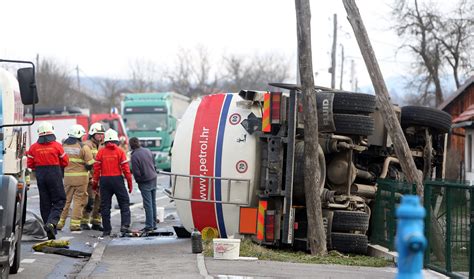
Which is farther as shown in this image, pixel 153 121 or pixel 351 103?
pixel 153 121

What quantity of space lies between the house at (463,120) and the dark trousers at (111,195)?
579 inches

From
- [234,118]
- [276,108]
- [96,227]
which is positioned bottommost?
[96,227]

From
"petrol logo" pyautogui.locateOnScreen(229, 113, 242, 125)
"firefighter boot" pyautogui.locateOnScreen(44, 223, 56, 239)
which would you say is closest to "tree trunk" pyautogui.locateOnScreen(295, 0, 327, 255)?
"petrol logo" pyautogui.locateOnScreen(229, 113, 242, 125)

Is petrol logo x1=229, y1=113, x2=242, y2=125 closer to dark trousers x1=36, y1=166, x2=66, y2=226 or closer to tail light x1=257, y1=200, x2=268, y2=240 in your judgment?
tail light x1=257, y1=200, x2=268, y2=240

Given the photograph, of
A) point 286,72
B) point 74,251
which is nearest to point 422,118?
point 74,251

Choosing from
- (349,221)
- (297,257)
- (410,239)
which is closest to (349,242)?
(349,221)

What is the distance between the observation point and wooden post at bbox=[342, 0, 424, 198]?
13453mm

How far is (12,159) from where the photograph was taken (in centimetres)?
1051

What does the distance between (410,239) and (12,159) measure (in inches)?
269

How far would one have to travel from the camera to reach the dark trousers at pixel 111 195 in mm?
15789

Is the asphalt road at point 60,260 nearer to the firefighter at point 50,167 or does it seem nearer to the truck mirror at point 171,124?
the firefighter at point 50,167

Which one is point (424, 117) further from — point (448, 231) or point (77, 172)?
point (77, 172)

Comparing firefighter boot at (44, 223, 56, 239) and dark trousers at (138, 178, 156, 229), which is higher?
dark trousers at (138, 178, 156, 229)

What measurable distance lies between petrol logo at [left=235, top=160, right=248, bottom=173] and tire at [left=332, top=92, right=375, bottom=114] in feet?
5.00
